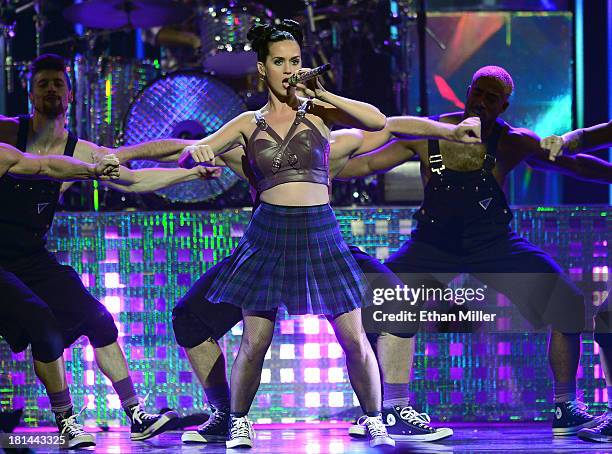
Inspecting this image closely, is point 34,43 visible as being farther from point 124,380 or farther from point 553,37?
point 553,37

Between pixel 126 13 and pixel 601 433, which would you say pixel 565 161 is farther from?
pixel 126 13

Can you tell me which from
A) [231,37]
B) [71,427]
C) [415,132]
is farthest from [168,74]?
[71,427]

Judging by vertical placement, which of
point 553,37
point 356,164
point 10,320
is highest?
point 553,37

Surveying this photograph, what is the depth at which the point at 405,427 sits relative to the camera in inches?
198

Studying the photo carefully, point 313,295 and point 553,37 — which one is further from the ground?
point 553,37

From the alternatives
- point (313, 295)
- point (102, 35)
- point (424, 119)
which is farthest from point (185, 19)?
point (313, 295)

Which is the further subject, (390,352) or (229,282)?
(390,352)

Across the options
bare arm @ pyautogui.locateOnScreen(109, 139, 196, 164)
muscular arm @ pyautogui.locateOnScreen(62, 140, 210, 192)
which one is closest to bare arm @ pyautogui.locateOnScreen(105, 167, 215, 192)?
muscular arm @ pyautogui.locateOnScreen(62, 140, 210, 192)

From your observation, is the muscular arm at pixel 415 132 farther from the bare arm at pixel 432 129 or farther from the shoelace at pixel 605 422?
the shoelace at pixel 605 422

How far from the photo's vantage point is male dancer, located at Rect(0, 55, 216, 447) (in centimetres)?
496

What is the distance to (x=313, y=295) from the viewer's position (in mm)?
4520

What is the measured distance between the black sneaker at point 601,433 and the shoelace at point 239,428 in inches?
62.8

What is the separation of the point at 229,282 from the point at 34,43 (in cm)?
351

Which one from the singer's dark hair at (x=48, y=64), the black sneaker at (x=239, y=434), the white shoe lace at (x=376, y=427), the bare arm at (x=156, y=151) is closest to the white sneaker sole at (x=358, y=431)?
the white shoe lace at (x=376, y=427)
